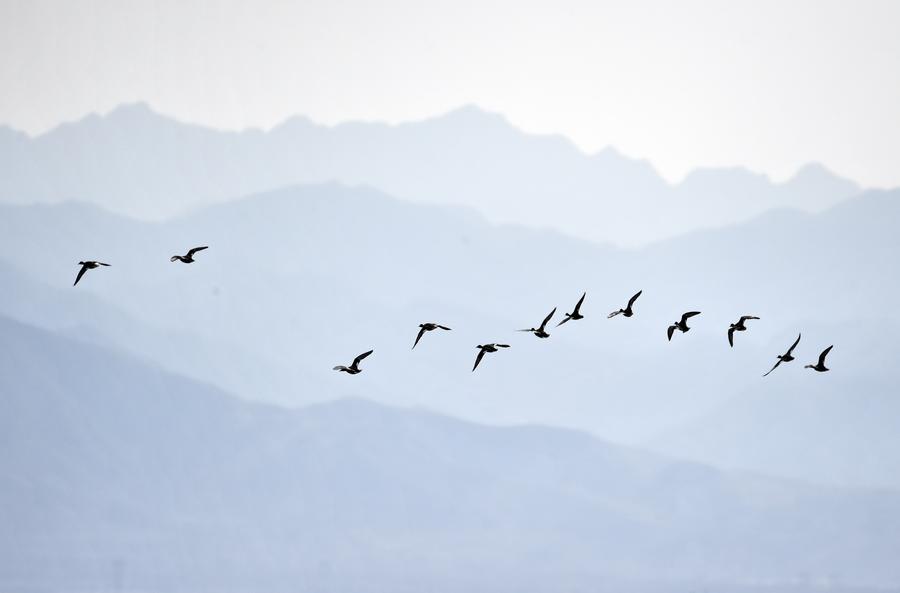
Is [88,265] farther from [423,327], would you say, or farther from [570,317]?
[570,317]

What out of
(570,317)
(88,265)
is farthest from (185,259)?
(570,317)

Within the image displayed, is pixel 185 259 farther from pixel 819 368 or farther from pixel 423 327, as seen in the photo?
pixel 819 368

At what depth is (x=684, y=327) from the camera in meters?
91.2

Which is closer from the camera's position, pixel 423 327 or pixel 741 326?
pixel 423 327

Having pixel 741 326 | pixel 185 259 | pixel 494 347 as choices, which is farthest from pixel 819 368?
pixel 185 259

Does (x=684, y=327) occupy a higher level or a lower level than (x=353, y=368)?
higher

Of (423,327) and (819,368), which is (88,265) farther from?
(819,368)

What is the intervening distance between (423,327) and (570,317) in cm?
886

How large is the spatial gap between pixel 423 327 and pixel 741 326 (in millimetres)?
17540

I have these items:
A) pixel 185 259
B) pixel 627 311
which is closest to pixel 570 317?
pixel 627 311

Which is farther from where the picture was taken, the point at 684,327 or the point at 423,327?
the point at 684,327

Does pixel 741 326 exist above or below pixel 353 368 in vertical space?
above

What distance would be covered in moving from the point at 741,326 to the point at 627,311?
6.18m

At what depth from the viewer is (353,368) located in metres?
85.6
